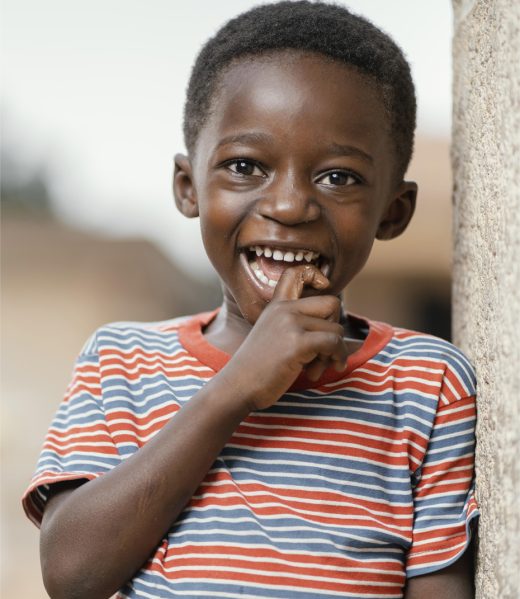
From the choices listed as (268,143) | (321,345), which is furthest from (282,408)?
(268,143)

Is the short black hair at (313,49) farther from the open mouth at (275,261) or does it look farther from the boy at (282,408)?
the open mouth at (275,261)

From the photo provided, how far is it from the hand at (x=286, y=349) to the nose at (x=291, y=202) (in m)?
0.14

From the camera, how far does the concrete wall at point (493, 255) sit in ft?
3.83

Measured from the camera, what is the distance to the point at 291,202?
5.09ft

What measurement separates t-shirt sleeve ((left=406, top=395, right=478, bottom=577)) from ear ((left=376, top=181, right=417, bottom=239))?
0.40 metres

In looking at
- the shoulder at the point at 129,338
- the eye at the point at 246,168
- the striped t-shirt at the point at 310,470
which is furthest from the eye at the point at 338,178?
the shoulder at the point at 129,338

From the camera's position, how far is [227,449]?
62.8 inches

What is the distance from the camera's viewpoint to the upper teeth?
161cm

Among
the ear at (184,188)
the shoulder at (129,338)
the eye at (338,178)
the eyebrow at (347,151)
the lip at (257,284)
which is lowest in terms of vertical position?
the shoulder at (129,338)

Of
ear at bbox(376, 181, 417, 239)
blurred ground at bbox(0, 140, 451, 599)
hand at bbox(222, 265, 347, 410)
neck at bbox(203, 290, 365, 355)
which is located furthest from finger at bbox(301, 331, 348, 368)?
blurred ground at bbox(0, 140, 451, 599)

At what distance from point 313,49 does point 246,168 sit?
24 centimetres

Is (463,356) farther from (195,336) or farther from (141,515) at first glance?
(141,515)

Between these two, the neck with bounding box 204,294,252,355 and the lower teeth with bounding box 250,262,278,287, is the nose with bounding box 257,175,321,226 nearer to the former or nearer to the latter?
the lower teeth with bounding box 250,262,278,287

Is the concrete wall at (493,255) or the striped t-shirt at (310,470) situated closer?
the concrete wall at (493,255)
